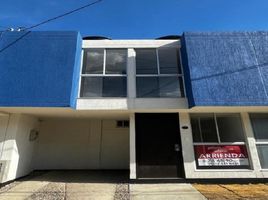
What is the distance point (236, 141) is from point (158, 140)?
3.01 metres

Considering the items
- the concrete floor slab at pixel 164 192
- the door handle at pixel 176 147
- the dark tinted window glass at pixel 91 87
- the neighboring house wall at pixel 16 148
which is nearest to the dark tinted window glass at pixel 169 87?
the door handle at pixel 176 147

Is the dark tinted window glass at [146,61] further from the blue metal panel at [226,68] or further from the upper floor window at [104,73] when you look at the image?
the blue metal panel at [226,68]

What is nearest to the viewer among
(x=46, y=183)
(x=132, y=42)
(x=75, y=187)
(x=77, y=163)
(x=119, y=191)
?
(x=119, y=191)

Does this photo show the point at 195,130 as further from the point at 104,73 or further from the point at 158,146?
the point at 104,73

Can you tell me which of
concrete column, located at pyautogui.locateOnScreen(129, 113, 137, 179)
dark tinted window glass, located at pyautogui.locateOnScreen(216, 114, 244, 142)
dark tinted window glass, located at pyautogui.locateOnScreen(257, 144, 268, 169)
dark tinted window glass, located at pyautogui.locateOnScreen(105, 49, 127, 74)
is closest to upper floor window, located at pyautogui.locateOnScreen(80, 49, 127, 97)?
dark tinted window glass, located at pyautogui.locateOnScreen(105, 49, 127, 74)

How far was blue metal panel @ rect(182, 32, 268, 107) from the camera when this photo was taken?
714cm

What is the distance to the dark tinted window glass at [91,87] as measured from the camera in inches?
306

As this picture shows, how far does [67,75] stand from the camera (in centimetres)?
723

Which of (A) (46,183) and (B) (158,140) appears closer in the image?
(A) (46,183)

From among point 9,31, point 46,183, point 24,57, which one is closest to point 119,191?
point 46,183

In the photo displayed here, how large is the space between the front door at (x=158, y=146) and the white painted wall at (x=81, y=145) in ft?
8.42

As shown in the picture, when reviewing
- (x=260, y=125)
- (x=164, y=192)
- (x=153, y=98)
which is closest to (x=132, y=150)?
(x=164, y=192)

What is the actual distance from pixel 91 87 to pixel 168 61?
11.1ft

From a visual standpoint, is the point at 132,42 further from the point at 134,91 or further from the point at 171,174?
the point at 171,174
